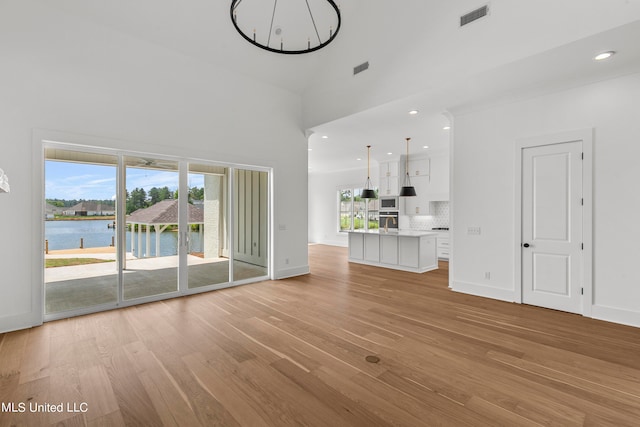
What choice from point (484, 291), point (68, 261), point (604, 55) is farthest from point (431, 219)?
point (68, 261)

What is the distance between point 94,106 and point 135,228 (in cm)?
174

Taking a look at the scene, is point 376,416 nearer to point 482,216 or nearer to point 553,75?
point 482,216

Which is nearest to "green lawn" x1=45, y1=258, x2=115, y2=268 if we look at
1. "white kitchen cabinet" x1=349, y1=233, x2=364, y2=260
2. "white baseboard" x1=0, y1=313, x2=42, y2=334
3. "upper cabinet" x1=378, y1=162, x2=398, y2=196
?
"white baseboard" x1=0, y1=313, x2=42, y2=334

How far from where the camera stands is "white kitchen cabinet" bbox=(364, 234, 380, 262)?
7438mm

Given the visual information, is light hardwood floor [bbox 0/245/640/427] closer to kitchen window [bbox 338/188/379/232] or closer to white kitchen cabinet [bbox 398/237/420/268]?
white kitchen cabinet [bbox 398/237/420/268]

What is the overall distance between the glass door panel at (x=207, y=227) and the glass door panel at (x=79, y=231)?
109cm

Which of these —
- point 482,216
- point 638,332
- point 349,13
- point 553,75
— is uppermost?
point 349,13

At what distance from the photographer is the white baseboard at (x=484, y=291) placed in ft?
14.9

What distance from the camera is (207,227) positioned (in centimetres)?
518

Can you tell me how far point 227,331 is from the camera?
340cm

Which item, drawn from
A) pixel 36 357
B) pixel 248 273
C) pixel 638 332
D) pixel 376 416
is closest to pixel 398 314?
pixel 376 416

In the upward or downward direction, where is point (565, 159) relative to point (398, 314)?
upward

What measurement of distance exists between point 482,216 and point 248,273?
4.31 m

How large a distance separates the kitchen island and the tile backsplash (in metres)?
1.93
